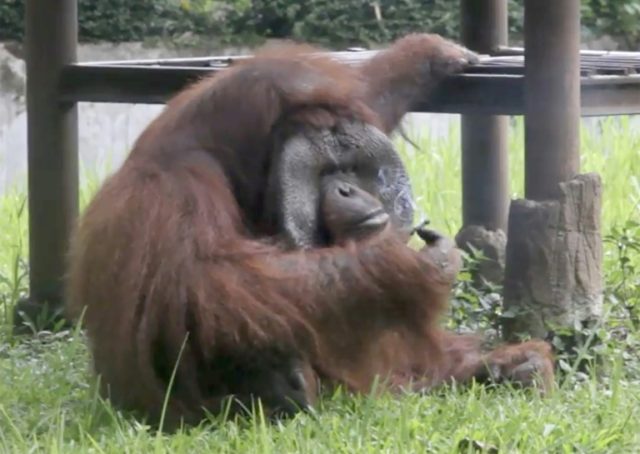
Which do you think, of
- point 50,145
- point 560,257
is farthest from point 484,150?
point 50,145

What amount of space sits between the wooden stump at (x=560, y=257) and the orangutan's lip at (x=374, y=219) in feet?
1.51

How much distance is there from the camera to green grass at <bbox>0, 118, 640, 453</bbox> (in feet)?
8.79

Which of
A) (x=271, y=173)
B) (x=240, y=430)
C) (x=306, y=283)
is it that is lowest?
(x=240, y=430)

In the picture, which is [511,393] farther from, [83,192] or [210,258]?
[83,192]

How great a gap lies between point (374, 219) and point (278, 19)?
5.37m

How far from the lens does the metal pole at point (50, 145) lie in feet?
13.8

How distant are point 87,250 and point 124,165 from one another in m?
0.20

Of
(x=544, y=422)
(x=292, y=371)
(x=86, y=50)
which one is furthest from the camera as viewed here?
(x=86, y=50)

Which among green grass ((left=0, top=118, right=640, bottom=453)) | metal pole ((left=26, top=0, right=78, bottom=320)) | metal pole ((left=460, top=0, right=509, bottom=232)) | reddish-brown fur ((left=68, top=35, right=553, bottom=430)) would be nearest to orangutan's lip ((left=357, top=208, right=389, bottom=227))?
reddish-brown fur ((left=68, top=35, right=553, bottom=430))

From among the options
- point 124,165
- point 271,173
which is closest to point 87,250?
point 124,165

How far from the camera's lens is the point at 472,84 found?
3.47m

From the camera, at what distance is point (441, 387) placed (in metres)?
3.25

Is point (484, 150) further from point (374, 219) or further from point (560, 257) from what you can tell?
point (374, 219)

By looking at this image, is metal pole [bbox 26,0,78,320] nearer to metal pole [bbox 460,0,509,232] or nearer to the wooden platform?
the wooden platform
